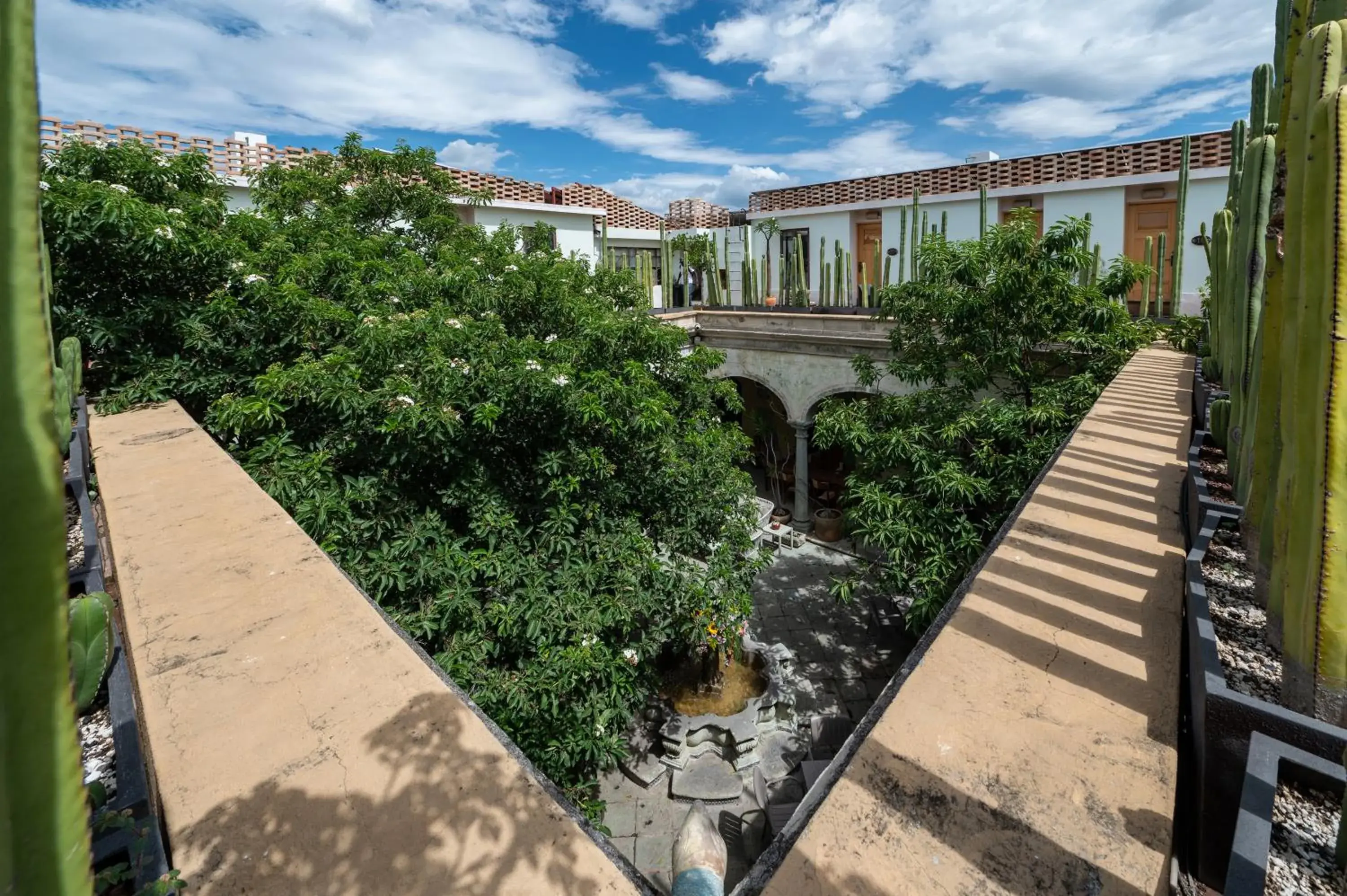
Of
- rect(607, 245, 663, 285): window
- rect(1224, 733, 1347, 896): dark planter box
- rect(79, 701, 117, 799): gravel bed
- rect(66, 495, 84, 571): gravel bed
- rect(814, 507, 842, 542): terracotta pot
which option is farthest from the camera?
rect(607, 245, 663, 285): window

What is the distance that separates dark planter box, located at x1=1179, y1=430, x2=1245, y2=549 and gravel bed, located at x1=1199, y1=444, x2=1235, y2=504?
0.02m

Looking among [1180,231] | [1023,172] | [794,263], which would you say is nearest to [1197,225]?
[1023,172]

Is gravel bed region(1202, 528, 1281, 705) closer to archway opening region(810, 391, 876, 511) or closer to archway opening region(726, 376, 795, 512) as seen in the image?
archway opening region(810, 391, 876, 511)

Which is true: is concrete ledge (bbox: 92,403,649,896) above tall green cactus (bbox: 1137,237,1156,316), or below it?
below

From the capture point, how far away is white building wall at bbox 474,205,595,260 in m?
16.6

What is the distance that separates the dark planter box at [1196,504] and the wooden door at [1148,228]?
39.5 feet

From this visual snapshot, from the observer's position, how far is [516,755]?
5.49ft

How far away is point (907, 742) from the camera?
1.80m

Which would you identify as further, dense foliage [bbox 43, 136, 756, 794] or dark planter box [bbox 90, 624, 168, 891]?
dense foliage [bbox 43, 136, 756, 794]

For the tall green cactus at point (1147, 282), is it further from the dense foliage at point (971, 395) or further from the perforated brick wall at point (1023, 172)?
the perforated brick wall at point (1023, 172)

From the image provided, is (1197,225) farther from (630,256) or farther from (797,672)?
(630,256)

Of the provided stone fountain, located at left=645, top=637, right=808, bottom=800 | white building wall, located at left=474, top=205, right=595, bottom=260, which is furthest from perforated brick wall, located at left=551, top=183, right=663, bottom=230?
stone fountain, located at left=645, top=637, right=808, bottom=800

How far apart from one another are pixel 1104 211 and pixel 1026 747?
15.8 meters

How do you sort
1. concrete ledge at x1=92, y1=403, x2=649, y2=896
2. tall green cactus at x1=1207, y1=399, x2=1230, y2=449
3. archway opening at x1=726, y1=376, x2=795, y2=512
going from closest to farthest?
concrete ledge at x1=92, y1=403, x2=649, y2=896 < tall green cactus at x1=1207, y1=399, x2=1230, y2=449 < archway opening at x1=726, y1=376, x2=795, y2=512
